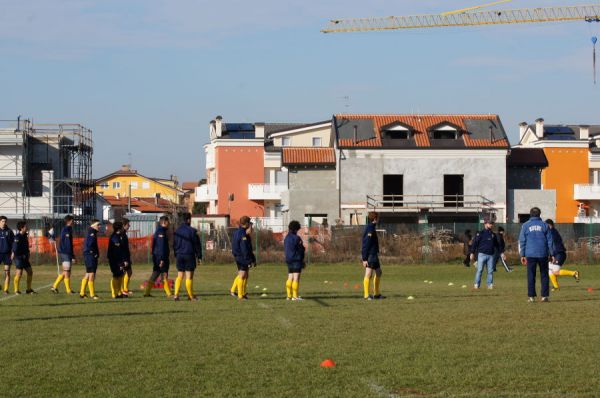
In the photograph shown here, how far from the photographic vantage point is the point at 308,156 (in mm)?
71938

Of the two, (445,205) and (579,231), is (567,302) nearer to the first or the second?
(579,231)

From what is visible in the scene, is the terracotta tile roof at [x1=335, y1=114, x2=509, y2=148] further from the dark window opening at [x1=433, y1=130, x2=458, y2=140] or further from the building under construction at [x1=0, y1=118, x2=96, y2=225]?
the building under construction at [x1=0, y1=118, x2=96, y2=225]

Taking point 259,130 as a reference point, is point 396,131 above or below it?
below

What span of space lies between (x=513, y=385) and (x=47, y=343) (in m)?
6.70

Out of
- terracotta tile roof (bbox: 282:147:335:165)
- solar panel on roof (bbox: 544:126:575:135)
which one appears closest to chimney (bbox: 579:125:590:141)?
solar panel on roof (bbox: 544:126:575:135)

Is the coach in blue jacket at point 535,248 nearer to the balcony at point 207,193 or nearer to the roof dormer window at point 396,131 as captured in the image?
the roof dormer window at point 396,131

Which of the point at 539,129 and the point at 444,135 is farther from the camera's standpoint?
the point at 539,129

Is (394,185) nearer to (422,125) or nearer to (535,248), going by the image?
(422,125)

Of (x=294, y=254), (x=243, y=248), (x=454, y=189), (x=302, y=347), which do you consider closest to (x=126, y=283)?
(x=243, y=248)

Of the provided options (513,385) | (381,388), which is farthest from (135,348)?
(513,385)

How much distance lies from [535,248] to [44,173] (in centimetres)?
5603

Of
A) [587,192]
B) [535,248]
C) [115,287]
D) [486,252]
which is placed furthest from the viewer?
[587,192]

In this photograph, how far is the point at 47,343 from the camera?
13789mm

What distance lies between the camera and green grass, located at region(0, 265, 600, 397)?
395 inches
